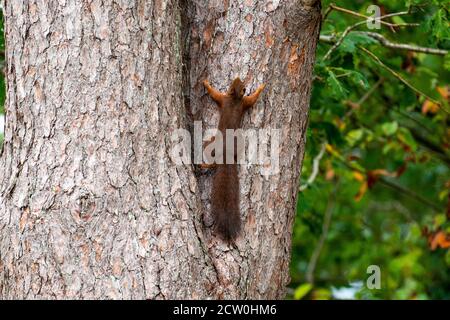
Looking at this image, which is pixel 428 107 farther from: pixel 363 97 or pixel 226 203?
pixel 226 203

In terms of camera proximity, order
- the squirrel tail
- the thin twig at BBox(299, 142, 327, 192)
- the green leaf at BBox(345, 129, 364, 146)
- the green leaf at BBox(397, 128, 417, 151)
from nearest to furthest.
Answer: the squirrel tail, the thin twig at BBox(299, 142, 327, 192), the green leaf at BBox(345, 129, 364, 146), the green leaf at BBox(397, 128, 417, 151)

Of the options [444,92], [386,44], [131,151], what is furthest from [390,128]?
[131,151]

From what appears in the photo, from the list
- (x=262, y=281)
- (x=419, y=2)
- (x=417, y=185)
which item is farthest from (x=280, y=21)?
(x=417, y=185)

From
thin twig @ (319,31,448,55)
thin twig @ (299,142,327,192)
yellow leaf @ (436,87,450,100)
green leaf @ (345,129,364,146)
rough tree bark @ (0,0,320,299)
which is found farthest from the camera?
yellow leaf @ (436,87,450,100)

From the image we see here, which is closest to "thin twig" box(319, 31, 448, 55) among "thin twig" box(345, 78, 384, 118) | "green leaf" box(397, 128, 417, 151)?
"thin twig" box(345, 78, 384, 118)

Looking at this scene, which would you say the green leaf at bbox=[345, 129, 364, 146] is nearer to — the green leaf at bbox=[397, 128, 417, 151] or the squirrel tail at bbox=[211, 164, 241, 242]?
the green leaf at bbox=[397, 128, 417, 151]

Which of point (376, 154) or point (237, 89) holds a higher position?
point (237, 89)
